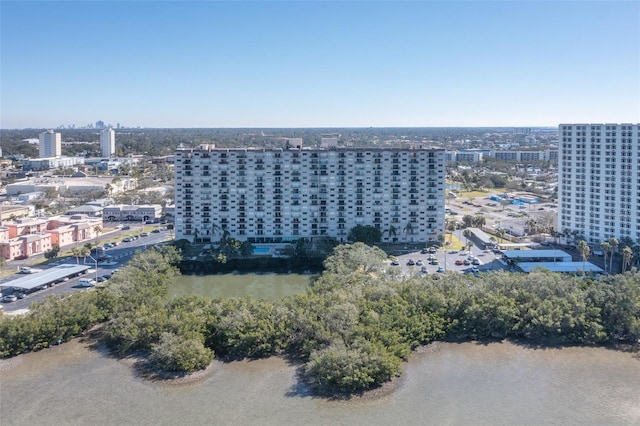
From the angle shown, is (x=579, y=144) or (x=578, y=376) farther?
(x=579, y=144)

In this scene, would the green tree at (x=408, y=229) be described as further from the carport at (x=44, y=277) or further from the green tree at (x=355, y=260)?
the carport at (x=44, y=277)

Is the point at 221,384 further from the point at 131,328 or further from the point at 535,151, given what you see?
the point at 535,151

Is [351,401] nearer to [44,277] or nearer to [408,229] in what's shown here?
[44,277]

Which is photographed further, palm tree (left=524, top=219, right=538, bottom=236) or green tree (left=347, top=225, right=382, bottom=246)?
palm tree (left=524, top=219, right=538, bottom=236)

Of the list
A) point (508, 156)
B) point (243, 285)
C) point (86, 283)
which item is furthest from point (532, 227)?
point (508, 156)

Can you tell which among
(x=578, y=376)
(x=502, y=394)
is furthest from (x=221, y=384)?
(x=578, y=376)

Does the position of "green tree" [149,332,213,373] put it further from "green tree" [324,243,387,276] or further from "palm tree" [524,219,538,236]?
"palm tree" [524,219,538,236]

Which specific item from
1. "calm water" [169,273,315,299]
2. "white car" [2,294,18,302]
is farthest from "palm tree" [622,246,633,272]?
"white car" [2,294,18,302]

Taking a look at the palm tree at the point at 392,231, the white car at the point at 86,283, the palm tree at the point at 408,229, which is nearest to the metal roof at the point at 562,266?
the palm tree at the point at 408,229
